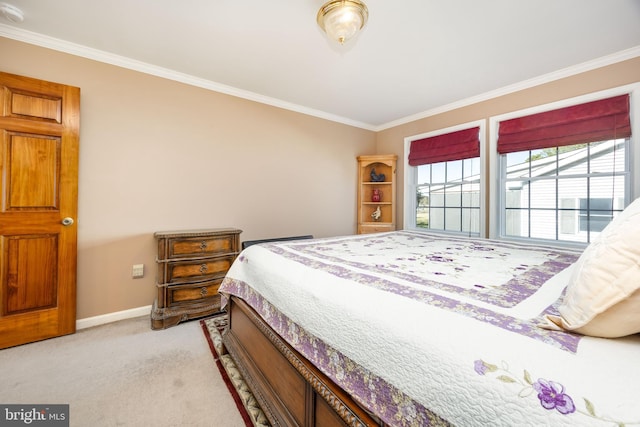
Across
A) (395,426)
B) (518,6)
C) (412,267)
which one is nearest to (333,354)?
(395,426)

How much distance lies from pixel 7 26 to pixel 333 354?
3.38 m

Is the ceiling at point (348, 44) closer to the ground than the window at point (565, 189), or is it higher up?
higher up

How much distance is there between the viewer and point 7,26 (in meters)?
2.04

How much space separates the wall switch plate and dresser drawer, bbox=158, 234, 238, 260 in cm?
46

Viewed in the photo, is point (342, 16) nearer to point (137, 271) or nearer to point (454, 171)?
point (454, 171)

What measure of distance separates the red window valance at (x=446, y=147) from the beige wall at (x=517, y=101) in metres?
0.15

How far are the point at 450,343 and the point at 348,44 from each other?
7.86 feet

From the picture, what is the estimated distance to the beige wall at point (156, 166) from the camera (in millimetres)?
2352

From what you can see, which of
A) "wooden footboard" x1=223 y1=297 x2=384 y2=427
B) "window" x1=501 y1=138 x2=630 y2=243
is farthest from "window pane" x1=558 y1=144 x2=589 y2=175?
"wooden footboard" x1=223 y1=297 x2=384 y2=427

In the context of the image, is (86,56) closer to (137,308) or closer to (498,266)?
(137,308)

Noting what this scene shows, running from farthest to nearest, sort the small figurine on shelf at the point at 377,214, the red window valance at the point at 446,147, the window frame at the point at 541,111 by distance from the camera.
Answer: the small figurine on shelf at the point at 377,214, the red window valance at the point at 446,147, the window frame at the point at 541,111

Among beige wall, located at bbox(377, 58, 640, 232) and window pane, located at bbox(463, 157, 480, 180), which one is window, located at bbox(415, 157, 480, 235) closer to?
window pane, located at bbox(463, 157, 480, 180)

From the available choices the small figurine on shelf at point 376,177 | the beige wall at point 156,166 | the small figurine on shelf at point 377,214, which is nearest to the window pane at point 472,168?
the small figurine on shelf at point 376,177

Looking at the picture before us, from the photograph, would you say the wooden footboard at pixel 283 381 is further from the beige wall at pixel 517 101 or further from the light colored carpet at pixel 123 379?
the beige wall at pixel 517 101
